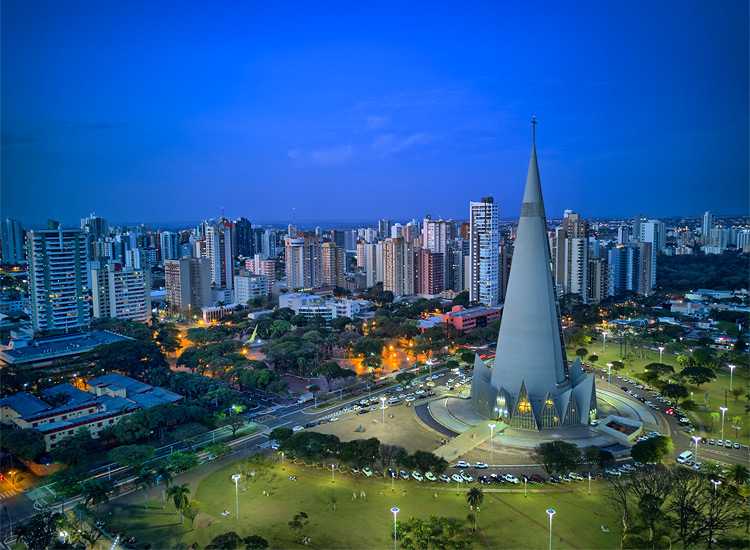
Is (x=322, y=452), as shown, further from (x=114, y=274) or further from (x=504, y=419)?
(x=114, y=274)

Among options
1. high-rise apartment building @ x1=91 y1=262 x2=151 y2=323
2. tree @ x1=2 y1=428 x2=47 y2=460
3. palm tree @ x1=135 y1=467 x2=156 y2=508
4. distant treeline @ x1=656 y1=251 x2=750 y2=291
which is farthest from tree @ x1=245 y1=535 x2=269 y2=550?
distant treeline @ x1=656 y1=251 x2=750 y2=291

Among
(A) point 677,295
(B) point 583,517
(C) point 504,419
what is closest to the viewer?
(B) point 583,517

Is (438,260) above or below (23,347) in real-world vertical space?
above

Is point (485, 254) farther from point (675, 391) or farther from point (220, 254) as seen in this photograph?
point (220, 254)

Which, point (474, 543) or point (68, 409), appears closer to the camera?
point (474, 543)

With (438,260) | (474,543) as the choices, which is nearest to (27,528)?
(474,543)

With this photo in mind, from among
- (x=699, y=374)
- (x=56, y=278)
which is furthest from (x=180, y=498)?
(x=56, y=278)
